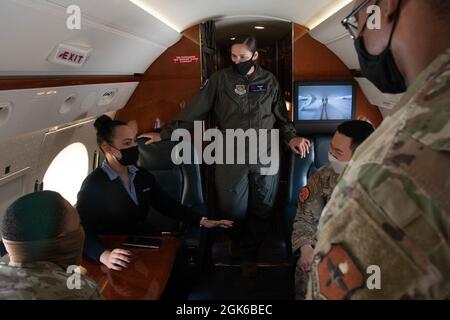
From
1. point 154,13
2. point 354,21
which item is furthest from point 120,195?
point 354,21

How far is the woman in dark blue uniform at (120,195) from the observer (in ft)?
7.72

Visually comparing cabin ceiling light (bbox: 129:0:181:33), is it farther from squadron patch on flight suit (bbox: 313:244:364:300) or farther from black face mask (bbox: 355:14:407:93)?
squadron patch on flight suit (bbox: 313:244:364:300)


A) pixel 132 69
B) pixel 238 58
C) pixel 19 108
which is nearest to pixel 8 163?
pixel 19 108

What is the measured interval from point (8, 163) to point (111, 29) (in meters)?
1.12

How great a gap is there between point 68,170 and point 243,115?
179 cm

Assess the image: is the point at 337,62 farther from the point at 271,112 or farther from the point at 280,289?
the point at 280,289

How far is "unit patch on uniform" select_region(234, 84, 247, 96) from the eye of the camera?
127 inches

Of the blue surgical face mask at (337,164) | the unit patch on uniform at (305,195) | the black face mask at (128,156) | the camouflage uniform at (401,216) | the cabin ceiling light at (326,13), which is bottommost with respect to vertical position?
the unit patch on uniform at (305,195)

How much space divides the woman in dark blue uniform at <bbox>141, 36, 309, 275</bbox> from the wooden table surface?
50.0 inches

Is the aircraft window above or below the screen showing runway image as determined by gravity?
below

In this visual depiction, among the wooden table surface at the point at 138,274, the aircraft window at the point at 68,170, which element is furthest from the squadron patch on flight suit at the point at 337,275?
the aircraft window at the point at 68,170

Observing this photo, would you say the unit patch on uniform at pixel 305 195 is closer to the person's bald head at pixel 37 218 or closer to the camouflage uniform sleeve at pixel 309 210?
the camouflage uniform sleeve at pixel 309 210

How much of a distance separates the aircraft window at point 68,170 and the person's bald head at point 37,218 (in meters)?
2.29

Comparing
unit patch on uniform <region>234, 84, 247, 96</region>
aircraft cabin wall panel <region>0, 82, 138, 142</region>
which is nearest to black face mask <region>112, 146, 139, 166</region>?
aircraft cabin wall panel <region>0, 82, 138, 142</region>
